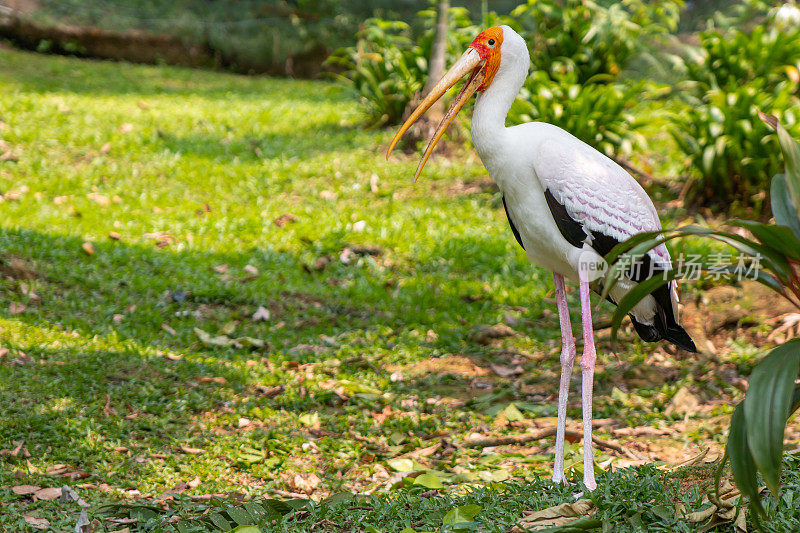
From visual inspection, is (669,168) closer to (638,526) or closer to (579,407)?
(579,407)

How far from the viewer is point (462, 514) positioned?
2.66 m

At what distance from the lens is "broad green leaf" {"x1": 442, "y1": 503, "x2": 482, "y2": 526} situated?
2.63 m

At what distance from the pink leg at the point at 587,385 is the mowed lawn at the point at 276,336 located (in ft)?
0.25

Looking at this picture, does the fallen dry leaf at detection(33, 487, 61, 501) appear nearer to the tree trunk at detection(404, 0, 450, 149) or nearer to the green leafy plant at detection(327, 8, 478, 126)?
the tree trunk at detection(404, 0, 450, 149)

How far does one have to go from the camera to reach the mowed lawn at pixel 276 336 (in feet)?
11.5

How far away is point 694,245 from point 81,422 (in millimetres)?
4321

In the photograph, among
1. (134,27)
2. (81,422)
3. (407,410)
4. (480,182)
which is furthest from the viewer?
(134,27)

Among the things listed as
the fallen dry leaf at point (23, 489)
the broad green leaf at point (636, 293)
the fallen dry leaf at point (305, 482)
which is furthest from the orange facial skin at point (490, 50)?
the fallen dry leaf at point (23, 489)

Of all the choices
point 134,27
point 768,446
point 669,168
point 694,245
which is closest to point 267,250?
point 694,245

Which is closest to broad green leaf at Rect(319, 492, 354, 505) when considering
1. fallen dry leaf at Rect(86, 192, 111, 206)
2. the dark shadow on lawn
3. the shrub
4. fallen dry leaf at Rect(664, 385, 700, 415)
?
fallen dry leaf at Rect(664, 385, 700, 415)

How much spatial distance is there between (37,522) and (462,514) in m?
1.53

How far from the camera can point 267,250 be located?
19.8 feet

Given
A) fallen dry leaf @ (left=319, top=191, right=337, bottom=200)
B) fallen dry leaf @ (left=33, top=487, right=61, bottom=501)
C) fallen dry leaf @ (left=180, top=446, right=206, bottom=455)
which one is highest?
fallen dry leaf @ (left=319, top=191, right=337, bottom=200)

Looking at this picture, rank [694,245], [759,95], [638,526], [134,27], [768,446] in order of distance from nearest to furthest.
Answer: [768,446] → [638,526] → [694,245] → [759,95] → [134,27]
